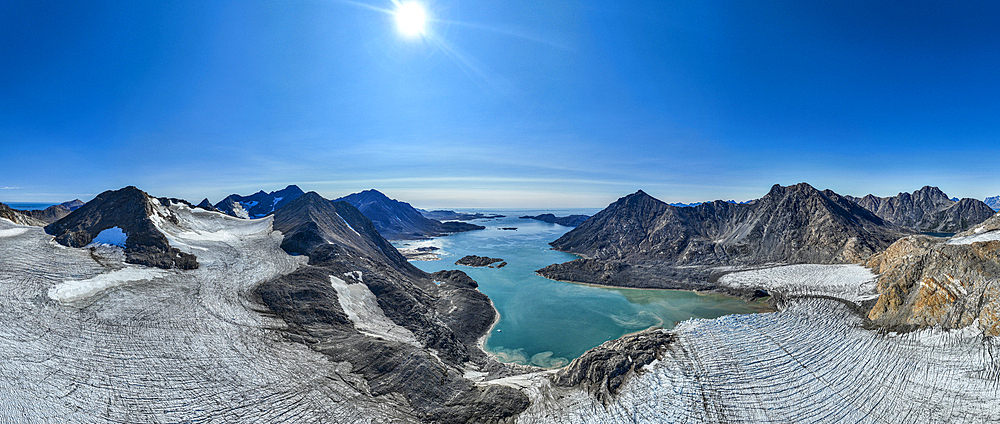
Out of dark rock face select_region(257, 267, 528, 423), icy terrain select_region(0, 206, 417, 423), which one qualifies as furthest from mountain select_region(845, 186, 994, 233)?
icy terrain select_region(0, 206, 417, 423)

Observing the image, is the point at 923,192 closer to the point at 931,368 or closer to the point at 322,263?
the point at 931,368

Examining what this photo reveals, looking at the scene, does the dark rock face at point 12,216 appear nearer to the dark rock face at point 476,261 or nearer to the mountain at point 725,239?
the dark rock face at point 476,261

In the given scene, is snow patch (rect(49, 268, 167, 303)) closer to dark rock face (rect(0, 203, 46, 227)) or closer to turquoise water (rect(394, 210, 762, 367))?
dark rock face (rect(0, 203, 46, 227))

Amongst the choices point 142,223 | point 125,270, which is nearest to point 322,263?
point 125,270

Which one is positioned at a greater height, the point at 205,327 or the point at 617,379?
the point at 205,327

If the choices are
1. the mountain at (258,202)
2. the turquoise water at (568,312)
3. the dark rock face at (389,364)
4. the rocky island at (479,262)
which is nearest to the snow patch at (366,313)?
the dark rock face at (389,364)

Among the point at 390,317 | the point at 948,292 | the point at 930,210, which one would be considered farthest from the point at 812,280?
the point at 930,210
